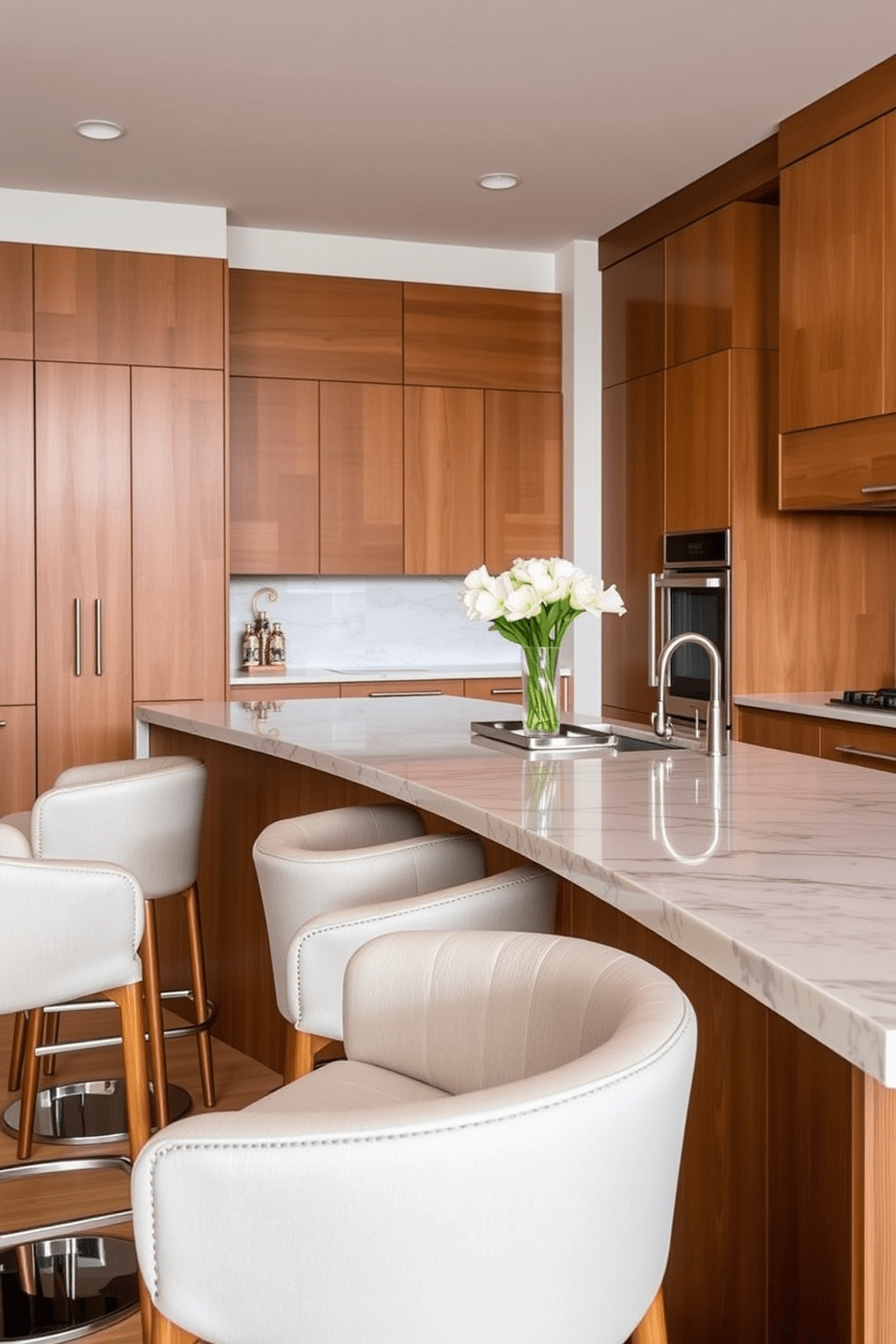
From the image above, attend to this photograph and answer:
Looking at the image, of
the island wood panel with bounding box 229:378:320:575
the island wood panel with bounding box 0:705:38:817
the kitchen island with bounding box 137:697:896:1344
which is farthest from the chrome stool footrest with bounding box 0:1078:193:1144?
the island wood panel with bounding box 229:378:320:575

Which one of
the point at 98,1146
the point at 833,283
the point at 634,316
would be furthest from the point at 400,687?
the point at 98,1146

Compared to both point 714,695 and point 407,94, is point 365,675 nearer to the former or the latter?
point 407,94

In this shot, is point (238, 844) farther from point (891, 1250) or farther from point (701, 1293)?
point (891, 1250)

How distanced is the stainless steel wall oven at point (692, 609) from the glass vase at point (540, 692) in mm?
1866

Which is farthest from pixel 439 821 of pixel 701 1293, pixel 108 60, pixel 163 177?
pixel 163 177

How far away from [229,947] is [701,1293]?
200cm

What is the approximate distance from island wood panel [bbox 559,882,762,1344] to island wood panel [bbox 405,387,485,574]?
3788 millimetres

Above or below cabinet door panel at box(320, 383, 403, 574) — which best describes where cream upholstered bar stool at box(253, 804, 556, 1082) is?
below

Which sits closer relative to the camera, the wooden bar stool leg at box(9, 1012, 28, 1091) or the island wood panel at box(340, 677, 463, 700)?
the wooden bar stool leg at box(9, 1012, 28, 1091)

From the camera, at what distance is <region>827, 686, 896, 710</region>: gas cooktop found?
381 centimetres

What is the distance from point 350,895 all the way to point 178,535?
3091 millimetres

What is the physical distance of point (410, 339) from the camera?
5.44 metres

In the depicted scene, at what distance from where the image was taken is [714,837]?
166cm

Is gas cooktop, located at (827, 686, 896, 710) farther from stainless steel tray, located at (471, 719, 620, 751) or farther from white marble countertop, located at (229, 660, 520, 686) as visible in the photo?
white marble countertop, located at (229, 660, 520, 686)
